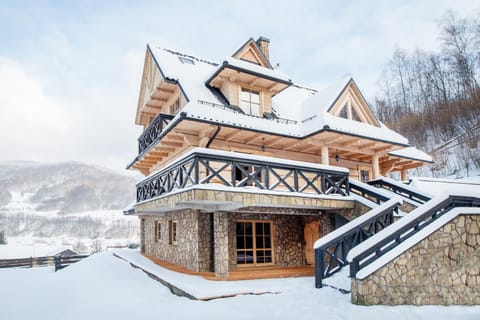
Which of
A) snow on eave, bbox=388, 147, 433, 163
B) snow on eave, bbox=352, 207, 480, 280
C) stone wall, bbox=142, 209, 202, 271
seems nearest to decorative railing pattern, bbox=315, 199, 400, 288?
snow on eave, bbox=352, 207, 480, 280

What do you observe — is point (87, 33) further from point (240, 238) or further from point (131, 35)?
point (240, 238)

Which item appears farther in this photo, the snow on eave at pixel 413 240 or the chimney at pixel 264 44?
the chimney at pixel 264 44

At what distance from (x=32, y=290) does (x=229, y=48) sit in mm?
11335

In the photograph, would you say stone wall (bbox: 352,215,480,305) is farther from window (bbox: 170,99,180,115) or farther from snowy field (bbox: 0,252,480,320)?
window (bbox: 170,99,180,115)

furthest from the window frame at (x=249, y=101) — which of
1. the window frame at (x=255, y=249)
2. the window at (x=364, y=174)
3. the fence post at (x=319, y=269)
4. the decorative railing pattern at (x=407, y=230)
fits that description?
the decorative railing pattern at (x=407, y=230)

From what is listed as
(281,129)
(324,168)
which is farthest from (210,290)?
(281,129)

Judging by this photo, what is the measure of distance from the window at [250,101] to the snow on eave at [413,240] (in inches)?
301

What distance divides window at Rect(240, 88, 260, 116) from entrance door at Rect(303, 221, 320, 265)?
4693 mm

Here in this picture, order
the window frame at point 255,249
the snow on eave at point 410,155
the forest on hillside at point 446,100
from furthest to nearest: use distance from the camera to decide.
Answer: the forest on hillside at point 446,100
the snow on eave at point 410,155
the window frame at point 255,249

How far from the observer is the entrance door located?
11.7 m

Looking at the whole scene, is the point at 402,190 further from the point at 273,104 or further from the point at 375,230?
the point at 273,104

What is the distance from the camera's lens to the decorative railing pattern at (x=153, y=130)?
12836mm

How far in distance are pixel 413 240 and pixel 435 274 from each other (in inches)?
34.1

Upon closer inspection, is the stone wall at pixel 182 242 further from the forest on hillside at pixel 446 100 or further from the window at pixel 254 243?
the forest on hillside at pixel 446 100
